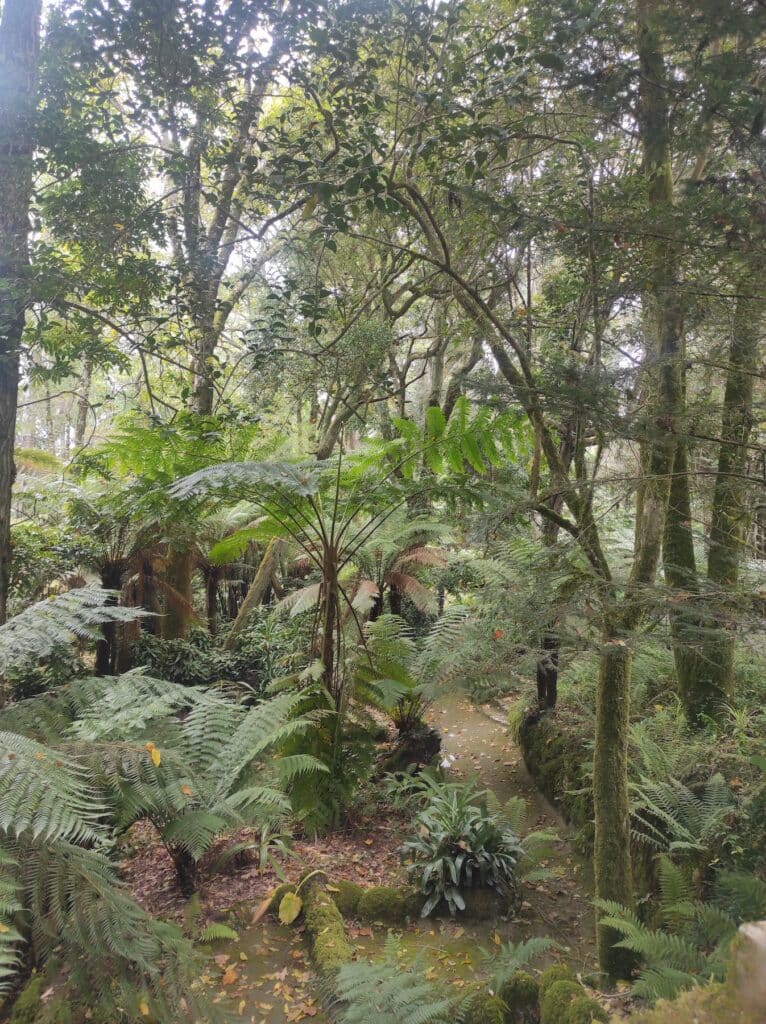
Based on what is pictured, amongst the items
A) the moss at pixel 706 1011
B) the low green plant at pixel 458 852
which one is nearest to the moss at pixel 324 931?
the low green plant at pixel 458 852

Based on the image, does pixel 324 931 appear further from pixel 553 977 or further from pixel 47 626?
pixel 47 626

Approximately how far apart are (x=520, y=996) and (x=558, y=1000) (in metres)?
0.32

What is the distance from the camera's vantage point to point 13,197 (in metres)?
3.32

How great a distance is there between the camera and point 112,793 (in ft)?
7.67

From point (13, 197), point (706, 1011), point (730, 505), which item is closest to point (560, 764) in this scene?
point (730, 505)

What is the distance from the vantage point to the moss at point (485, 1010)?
1.97m

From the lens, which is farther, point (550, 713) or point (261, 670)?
point (261, 670)

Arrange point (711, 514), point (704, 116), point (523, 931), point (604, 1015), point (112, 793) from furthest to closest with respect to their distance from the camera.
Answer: point (711, 514)
point (523, 931)
point (112, 793)
point (604, 1015)
point (704, 116)

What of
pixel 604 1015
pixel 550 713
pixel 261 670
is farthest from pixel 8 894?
pixel 261 670

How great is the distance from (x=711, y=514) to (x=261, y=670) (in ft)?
15.5

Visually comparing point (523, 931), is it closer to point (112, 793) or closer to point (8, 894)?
point (112, 793)

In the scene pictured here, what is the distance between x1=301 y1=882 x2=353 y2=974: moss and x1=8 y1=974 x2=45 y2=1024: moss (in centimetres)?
100

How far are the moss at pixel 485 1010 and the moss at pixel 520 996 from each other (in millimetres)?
43

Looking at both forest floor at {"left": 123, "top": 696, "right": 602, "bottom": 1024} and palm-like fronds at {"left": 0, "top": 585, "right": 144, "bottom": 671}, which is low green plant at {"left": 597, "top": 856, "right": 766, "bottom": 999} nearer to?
forest floor at {"left": 123, "top": 696, "right": 602, "bottom": 1024}
